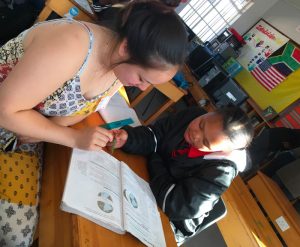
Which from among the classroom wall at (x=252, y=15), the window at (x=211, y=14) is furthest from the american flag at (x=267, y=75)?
the window at (x=211, y=14)

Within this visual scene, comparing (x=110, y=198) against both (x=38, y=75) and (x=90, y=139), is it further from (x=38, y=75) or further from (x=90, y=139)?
(x=38, y=75)

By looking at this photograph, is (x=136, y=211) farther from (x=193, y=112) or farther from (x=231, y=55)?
(x=231, y=55)

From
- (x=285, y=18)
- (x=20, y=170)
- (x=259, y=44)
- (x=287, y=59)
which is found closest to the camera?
(x=20, y=170)

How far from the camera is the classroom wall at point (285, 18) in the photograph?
281 cm

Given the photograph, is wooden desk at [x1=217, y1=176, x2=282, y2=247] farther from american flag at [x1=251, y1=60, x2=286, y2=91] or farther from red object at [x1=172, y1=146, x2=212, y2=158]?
american flag at [x1=251, y1=60, x2=286, y2=91]

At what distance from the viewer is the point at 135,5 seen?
27.1 inches

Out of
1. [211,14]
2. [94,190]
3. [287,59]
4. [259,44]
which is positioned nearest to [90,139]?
[94,190]

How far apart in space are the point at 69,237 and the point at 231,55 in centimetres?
314

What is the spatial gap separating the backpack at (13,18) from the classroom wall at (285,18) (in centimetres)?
247

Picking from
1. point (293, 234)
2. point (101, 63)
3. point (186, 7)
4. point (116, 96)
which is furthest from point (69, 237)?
point (186, 7)

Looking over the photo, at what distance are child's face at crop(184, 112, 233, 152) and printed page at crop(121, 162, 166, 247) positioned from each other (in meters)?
0.28

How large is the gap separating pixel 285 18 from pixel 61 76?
3061 millimetres

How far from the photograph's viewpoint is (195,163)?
1120 mm

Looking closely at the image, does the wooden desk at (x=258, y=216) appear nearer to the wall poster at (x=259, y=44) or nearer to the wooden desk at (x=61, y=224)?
the wooden desk at (x=61, y=224)
